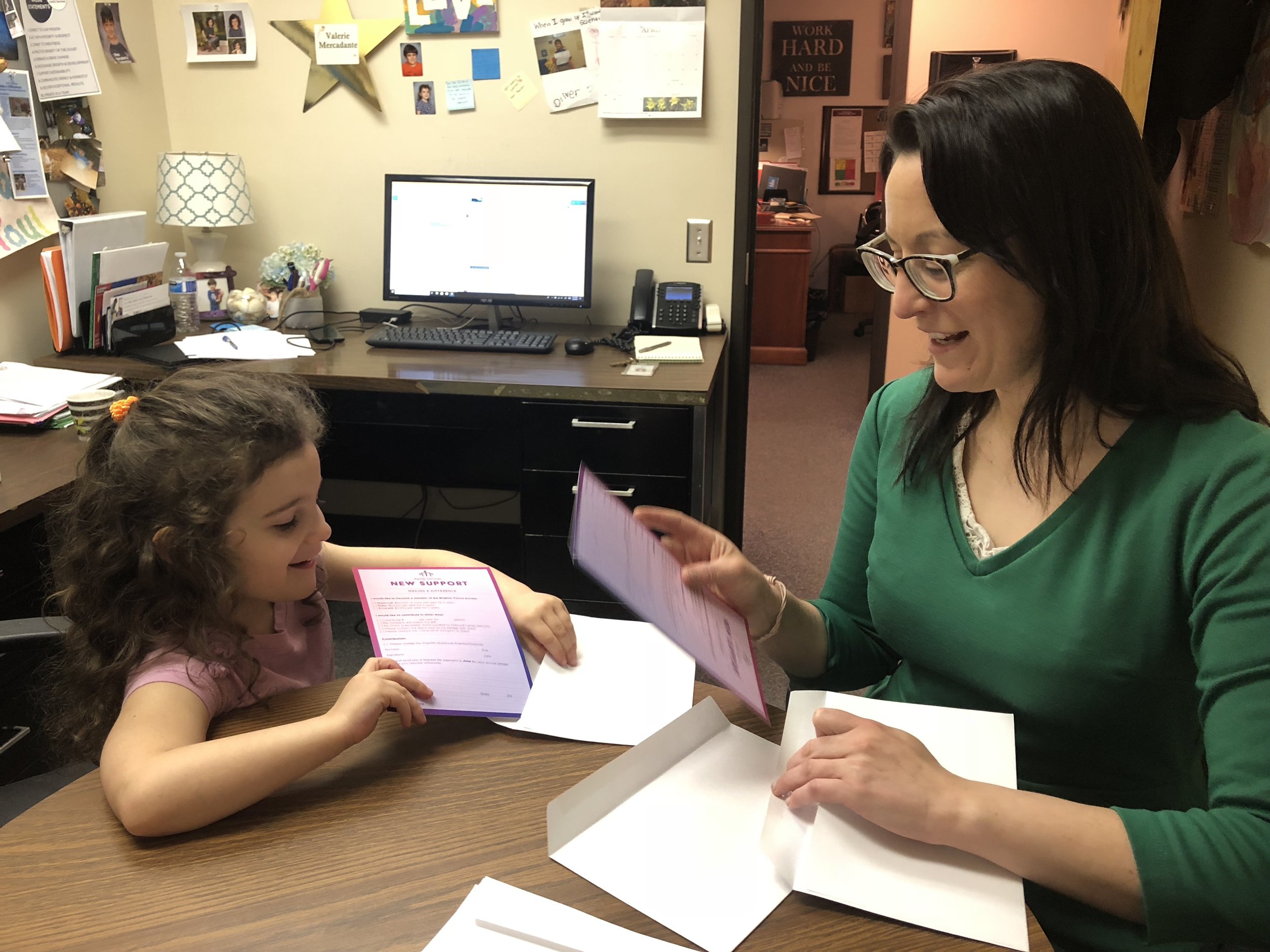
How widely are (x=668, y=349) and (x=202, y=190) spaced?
141 centimetres

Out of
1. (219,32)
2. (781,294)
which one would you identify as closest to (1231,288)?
(219,32)

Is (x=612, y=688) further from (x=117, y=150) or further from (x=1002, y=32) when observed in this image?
(x=1002, y=32)

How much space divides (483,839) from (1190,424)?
30.3 inches

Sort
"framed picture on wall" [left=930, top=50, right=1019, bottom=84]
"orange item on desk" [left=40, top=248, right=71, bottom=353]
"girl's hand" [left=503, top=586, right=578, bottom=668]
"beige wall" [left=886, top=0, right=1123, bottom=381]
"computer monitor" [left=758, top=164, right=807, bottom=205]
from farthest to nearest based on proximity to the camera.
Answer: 1. "computer monitor" [left=758, top=164, right=807, bottom=205]
2. "framed picture on wall" [left=930, top=50, right=1019, bottom=84]
3. "beige wall" [left=886, top=0, right=1123, bottom=381]
4. "orange item on desk" [left=40, top=248, right=71, bottom=353]
5. "girl's hand" [left=503, top=586, right=578, bottom=668]

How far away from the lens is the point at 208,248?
113 inches

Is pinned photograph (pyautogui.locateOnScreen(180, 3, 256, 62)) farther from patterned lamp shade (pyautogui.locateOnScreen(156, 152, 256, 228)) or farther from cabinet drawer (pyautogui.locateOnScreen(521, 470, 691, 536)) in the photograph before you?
cabinet drawer (pyautogui.locateOnScreen(521, 470, 691, 536))

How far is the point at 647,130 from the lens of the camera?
2732mm

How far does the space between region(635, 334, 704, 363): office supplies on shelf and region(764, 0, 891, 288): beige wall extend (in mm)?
5314

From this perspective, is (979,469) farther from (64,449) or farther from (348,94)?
(348,94)

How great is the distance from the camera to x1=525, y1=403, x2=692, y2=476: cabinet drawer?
2.25 metres

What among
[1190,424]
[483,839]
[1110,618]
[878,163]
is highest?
[878,163]

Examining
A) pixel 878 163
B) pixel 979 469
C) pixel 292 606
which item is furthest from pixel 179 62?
pixel 979 469

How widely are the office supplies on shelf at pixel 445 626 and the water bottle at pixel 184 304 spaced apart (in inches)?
79.2

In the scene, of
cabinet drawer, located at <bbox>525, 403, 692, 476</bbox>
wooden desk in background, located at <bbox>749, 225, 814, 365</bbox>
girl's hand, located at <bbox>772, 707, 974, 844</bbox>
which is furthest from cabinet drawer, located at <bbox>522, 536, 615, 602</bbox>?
wooden desk in background, located at <bbox>749, 225, 814, 365</bbox>
